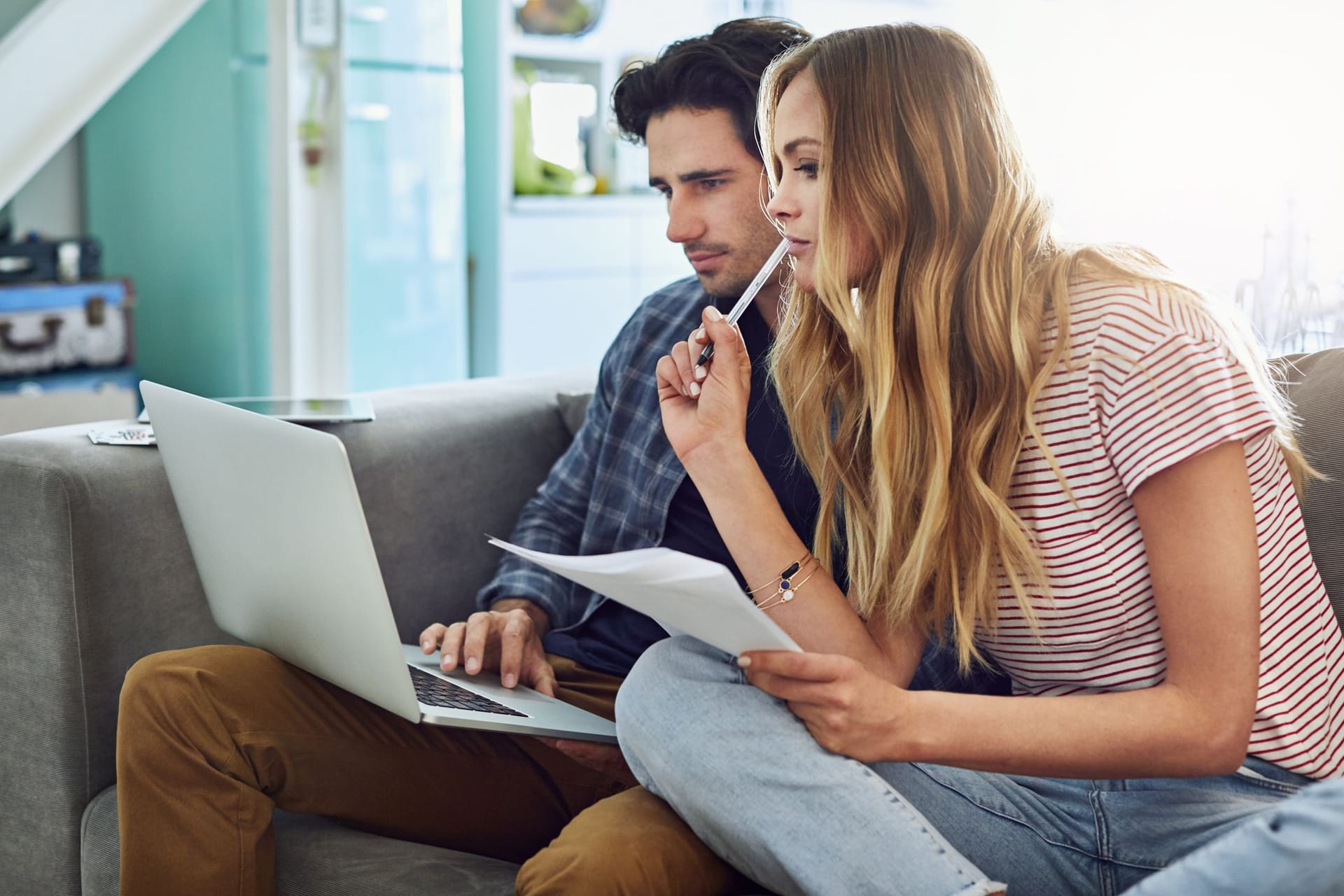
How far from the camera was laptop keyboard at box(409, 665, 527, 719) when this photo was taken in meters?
0.99

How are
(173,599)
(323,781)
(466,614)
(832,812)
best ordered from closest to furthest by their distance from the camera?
(832,812) → (323,781) → (173,599) → (466,614)

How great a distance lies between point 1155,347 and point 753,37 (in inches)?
29.4

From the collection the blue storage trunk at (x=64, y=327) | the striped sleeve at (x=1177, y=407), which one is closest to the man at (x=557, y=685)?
the striped sleeve at (x=1177, y=407)

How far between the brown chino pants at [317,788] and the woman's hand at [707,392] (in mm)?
303

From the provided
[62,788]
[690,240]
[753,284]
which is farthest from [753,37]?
[62,788]

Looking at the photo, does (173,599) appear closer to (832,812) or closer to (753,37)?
(832,812)

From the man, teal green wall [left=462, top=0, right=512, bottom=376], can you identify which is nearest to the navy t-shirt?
the man

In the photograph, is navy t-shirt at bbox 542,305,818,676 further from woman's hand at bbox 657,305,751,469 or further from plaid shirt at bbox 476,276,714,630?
woman's hand at bbox 657,305,751,469

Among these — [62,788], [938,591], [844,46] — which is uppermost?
[844,46]

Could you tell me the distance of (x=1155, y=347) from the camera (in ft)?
2.81

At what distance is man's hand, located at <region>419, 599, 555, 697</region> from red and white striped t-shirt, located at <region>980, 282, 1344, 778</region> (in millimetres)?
473

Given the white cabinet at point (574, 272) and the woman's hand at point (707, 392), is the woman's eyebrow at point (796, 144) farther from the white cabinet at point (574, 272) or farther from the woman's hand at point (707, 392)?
the white cabinet at point (574, 272)

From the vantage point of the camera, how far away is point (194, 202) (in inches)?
135

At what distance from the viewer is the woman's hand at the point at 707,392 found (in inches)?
42.9
